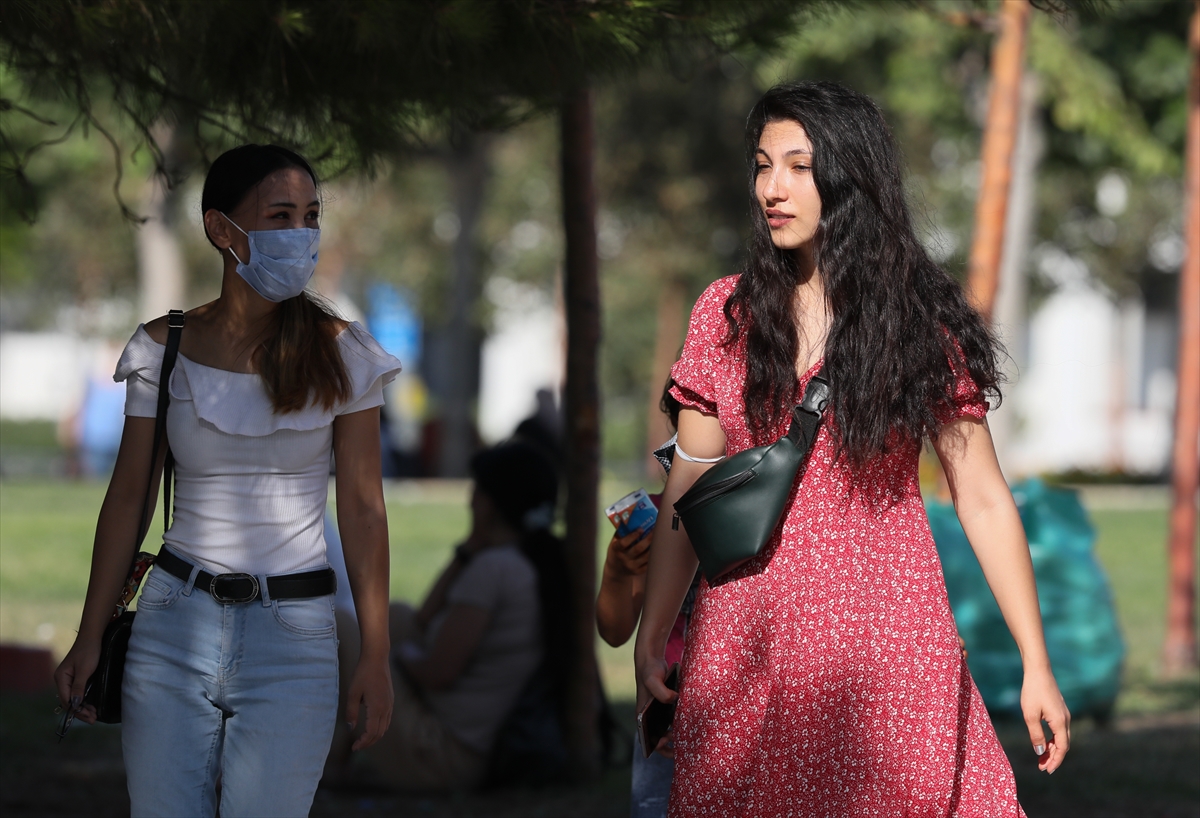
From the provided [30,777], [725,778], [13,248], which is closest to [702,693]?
[725,778]

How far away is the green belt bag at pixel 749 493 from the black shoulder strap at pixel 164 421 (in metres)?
1.05

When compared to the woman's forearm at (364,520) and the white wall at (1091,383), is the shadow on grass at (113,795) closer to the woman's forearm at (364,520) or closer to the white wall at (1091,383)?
the woman's forearm at (364,520)

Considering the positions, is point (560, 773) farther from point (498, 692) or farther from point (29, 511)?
point (29, 511)

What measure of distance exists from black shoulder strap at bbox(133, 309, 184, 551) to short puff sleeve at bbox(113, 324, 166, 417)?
15 mm

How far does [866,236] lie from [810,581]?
0.63 m

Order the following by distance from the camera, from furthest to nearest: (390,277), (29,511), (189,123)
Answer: (390,277) → (29,511) → (189,123)

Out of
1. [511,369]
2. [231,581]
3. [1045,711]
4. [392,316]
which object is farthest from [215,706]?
[511,369]

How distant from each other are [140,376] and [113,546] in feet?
1.11

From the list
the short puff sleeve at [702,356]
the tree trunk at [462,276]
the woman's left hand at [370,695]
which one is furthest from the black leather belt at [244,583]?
the tree trunk at [462,276]

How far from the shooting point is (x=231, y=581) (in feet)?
8.78

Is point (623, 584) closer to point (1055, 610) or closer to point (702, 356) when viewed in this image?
point (702, 356)

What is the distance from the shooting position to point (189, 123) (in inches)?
171

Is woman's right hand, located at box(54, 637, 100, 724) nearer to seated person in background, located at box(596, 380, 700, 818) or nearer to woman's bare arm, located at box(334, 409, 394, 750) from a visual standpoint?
woman's bare arm, located at box(334, 409, 394, 750)

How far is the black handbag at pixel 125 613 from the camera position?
2707 mm
